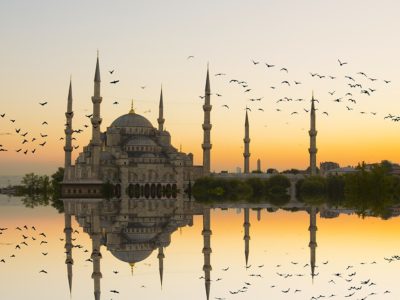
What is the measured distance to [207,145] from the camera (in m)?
90.6

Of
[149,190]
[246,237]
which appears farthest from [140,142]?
[246,237]

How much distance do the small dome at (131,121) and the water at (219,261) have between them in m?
74.3

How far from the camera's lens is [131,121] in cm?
10950

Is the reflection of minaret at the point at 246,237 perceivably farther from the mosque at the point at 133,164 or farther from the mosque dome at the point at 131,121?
the mosque dome at the point at 131,121

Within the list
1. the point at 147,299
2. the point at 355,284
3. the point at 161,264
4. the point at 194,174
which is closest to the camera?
the point at 147,299

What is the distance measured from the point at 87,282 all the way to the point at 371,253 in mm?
9392

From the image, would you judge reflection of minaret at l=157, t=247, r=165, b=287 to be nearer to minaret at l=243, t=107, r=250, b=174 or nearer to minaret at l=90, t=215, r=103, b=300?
minaret at l=90, t=215, r=103, b=300

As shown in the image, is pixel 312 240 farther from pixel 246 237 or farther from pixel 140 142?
pixel 140 142

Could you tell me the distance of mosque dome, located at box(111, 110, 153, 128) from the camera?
108625mm

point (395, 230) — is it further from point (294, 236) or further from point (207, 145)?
point (207, 145)

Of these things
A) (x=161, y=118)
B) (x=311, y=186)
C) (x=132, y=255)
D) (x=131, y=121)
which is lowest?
(x=132, y=255)

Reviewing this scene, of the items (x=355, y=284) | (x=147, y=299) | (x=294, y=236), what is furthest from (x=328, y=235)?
(x=147, y=299)

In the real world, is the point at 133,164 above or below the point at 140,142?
below

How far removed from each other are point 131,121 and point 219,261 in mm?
89127
